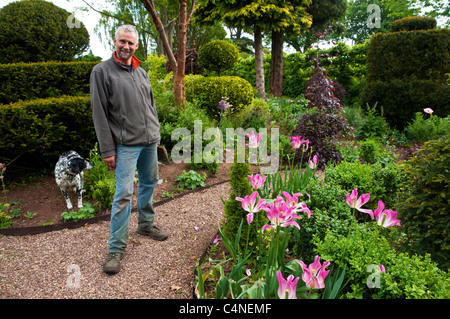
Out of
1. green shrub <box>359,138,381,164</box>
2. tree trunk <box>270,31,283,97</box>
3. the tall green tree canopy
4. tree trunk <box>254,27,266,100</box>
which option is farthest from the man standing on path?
tree trunk <box>270,31,283,97</box>

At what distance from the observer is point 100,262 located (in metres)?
2.50

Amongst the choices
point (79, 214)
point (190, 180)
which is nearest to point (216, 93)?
point (190, 180)

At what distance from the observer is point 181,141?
4922 millimetres

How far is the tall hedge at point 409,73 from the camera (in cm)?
645


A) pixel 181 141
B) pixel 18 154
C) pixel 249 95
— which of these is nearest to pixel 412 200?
pixel 181 141

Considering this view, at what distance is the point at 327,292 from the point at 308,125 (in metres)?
3.45

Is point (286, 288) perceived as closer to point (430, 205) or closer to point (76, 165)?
point (430, 205)

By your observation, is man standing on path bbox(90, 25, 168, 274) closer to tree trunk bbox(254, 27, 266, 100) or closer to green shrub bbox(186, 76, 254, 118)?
green shrub bbox(186, 76, 254, 118)

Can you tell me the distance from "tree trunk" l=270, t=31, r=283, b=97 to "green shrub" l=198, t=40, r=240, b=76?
13.6 ft

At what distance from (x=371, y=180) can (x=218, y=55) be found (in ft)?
19.0

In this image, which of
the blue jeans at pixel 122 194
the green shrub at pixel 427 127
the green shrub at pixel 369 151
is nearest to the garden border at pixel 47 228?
the blue jeans at pixel 122 194

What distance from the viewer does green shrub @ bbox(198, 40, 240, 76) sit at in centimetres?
759

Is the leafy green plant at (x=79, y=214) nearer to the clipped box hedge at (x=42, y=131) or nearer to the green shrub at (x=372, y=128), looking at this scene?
the clipped box hedge at (x=42, y=131)

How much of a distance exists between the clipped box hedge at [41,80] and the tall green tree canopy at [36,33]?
728 millimetres
